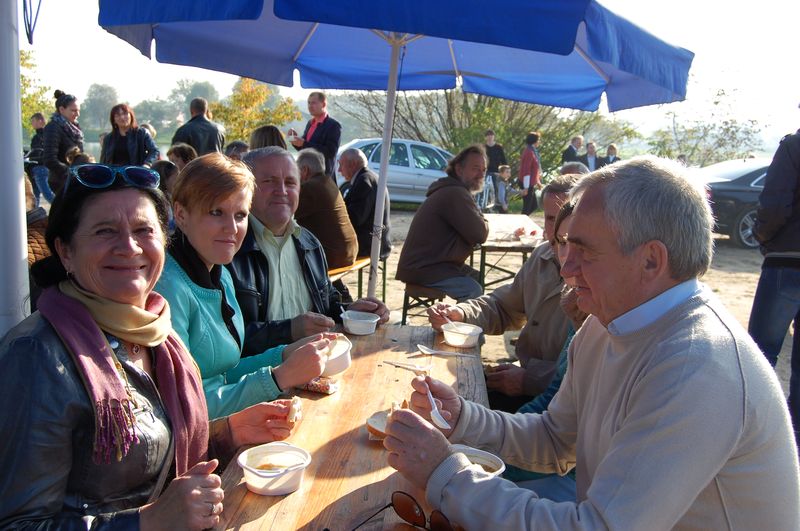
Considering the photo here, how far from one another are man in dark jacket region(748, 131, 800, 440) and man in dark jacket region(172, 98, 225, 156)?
6.11m

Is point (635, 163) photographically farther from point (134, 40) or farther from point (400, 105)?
point (400, 105)

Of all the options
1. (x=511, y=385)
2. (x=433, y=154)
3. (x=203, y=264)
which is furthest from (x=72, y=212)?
(x=433, y=154)

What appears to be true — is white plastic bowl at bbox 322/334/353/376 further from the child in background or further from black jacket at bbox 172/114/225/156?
the child in background

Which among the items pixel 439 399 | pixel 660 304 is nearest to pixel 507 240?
pixel 439 399

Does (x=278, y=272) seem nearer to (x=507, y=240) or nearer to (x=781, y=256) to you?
(x=781, y=256)

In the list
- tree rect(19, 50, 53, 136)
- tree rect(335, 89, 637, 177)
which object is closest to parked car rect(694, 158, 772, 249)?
tree rect(335, 89, 637, 177)

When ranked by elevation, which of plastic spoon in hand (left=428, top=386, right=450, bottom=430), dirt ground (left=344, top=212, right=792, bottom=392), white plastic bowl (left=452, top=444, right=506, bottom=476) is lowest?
dirt ground (left=344, top=212, right=792, bottom=392)

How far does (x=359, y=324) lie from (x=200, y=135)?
5.76 meters

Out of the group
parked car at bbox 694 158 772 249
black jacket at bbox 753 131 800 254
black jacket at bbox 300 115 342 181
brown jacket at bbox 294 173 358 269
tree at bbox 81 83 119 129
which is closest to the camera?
black jacket at bbox 753 131 800 254

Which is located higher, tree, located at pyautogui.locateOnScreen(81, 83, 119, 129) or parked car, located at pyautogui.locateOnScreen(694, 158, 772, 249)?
tree, located at pyautogui.locateOnScreen(81, 83, 119, 129)

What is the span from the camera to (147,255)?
1781 mm

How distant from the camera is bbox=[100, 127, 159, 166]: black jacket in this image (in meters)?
8.14

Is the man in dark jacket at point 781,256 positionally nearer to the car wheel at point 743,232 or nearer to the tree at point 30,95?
the car wheel at point 743,232

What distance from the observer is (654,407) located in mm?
1322
